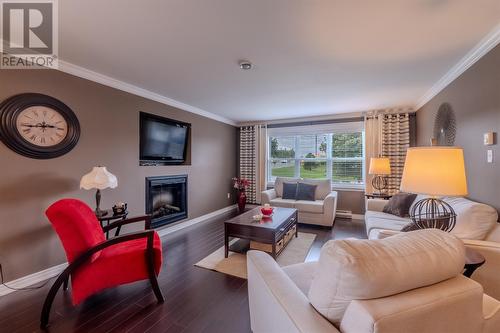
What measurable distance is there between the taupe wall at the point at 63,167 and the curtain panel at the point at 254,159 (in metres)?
2.20

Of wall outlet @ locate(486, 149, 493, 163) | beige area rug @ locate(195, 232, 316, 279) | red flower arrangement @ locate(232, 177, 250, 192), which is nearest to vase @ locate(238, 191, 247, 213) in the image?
red flower arrangement @ locate(232, 177, 250, 192)

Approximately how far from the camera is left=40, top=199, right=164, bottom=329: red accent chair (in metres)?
1.74

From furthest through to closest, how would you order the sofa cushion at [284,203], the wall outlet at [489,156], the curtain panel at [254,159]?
the curtain panel at [254,159]
the sofa cushion at [284,203]
the wall outlet at [489,156]

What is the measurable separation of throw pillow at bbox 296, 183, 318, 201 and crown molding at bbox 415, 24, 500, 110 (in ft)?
8.20

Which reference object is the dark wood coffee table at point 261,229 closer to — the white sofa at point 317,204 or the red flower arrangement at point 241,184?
the white sofa at point 317,204

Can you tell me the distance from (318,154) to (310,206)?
1.68 meters


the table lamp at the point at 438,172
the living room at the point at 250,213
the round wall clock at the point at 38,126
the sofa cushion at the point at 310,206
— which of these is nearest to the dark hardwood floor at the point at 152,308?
the living room at the point at 250,213

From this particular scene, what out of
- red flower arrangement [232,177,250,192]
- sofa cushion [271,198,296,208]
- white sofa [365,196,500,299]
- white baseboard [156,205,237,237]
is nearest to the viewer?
white sofa [365,196,500,299]

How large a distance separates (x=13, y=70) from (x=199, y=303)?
290 centimetres

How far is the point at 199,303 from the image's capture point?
200 centimetres

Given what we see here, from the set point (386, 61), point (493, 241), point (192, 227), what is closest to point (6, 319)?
point (192, 227)

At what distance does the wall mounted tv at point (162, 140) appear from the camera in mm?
3523

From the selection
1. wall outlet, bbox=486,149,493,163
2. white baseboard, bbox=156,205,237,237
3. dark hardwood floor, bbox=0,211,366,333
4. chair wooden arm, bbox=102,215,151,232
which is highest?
wall outlet, bbox=486,149,493,163

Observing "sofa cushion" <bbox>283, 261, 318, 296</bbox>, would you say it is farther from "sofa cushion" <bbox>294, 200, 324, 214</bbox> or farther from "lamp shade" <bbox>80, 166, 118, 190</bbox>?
"sofa cushion" <bbox>294, 200, 324, 214</bbox>
